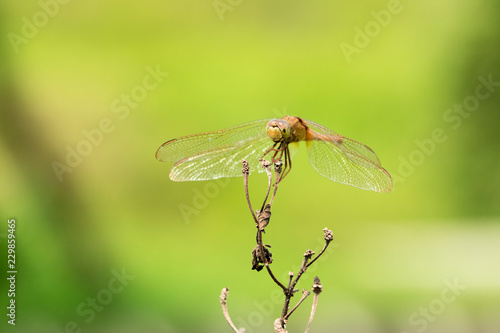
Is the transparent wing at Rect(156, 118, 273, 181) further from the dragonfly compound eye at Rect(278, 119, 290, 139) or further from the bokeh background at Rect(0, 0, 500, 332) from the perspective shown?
the bokeh background at Rect(0, 0, 500, 332)

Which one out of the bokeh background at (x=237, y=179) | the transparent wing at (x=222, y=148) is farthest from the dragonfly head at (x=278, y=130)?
the bokeh background at (x=237, y=179)

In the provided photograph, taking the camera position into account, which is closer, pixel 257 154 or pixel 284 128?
pixel 284 128

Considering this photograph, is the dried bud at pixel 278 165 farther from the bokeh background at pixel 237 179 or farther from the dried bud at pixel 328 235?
→ the bokeh background at pixel 237 179

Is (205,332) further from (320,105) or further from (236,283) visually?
(320,105)

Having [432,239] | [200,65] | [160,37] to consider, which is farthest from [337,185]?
[160,37]

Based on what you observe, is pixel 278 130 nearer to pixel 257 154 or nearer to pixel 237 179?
pixel 257 154

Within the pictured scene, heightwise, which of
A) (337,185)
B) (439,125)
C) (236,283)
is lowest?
(236,283)

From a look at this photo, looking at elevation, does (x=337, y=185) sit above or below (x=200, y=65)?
below

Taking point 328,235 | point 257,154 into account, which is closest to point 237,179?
point 257,154
